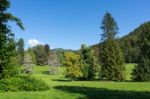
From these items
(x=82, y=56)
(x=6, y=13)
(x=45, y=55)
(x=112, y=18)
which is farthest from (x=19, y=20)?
(x=45, y=55)

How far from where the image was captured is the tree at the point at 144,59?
69.2 meters

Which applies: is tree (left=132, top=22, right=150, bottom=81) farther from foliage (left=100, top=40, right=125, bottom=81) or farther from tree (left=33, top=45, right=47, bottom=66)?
tree (left=33, top=45, right=47, bottom=66)

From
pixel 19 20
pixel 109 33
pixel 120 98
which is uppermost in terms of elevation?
pixel 109 33

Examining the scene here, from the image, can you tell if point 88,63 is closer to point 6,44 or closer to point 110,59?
point 110,59

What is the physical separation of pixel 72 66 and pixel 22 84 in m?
43.3

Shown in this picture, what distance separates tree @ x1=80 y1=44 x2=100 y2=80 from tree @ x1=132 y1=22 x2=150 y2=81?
1320 cm

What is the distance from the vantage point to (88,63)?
276 feet

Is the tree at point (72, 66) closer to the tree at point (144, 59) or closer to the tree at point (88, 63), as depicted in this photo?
the tree at point (88, 63)

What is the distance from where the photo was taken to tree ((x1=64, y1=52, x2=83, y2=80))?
77.7 m

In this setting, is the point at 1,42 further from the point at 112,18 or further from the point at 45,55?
the point at 45,55

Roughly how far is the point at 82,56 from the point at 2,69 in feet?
153

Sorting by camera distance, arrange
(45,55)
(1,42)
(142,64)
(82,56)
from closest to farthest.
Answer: (1,42) < (142,64) < (82,56) < (45,55)

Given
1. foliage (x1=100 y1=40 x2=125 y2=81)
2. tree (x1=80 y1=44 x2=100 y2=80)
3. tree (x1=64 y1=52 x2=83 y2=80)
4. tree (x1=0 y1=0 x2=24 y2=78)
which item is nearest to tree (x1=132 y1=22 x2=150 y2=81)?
foliage (x1=100 y1=40 x2=125 y2=81)

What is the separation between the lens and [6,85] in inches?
1353
